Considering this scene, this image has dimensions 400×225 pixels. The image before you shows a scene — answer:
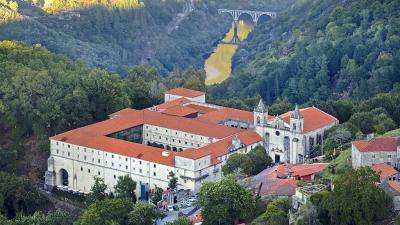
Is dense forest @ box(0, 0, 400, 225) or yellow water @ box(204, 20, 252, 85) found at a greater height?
dense forest @ box(0, 0, 400, 225)

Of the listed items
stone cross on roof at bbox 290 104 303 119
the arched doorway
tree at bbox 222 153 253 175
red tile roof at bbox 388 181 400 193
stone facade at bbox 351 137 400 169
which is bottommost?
the arched doorway

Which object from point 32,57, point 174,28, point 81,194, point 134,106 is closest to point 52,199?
point 81,194

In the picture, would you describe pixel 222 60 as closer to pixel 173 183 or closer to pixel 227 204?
pixel 173 183

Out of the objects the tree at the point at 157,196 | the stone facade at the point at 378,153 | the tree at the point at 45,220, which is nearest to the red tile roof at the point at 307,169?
the stone facade at the point at 378,153

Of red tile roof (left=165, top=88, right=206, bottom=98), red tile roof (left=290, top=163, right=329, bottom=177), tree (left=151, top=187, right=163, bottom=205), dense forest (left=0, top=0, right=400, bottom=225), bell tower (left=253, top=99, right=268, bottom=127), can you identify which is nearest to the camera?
dense forest (left=0, top=0, right=400, bottom=225)

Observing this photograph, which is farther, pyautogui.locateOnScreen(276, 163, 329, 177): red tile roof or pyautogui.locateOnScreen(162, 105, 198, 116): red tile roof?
pyautogui.locateOnScreen(162, 105, 198, 116): red tile roof

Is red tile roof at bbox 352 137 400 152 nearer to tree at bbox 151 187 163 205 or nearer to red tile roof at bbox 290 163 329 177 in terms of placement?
red tile roof at bbox 290 163 329 177

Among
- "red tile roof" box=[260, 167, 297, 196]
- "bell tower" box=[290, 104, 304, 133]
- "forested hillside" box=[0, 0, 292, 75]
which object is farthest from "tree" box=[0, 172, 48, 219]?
"forested hillside" box=[0, 0, 292, 75]

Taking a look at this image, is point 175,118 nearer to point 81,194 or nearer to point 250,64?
point 81,194
